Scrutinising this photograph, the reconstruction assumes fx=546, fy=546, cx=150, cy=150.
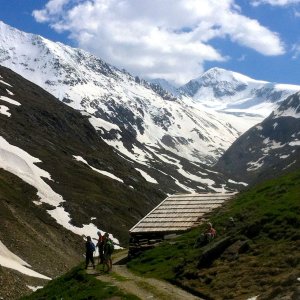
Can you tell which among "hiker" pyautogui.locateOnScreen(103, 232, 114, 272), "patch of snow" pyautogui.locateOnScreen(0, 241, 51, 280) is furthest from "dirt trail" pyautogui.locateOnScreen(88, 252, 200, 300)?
"patch of snow" pyautogui.locateOnScreen(0, 241, 51, 280)

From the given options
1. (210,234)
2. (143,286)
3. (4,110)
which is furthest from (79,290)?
(4,110)

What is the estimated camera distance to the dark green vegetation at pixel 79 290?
89.9 ft

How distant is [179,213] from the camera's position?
46.6 meters

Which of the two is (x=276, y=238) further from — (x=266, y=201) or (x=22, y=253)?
(x=22, y=253)

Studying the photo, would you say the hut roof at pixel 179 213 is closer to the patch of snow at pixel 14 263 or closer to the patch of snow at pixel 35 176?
the patch of snow at pixel 14 263

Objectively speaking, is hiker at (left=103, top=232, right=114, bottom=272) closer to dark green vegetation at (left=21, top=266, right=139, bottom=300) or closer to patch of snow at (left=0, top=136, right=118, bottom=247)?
dark green vegetation at (left=21, top=266, right=139, bottom=300)

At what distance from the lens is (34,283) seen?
5084 centimetres

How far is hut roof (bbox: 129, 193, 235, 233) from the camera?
1714 inches

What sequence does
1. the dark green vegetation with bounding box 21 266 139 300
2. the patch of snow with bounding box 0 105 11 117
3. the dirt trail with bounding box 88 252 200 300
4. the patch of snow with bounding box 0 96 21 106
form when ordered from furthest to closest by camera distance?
the patch of snow with bounding box 0 96 21 106, the patch of snow with bounding box 0 105 11 117, the dark green vegetation with bounding box 21 266 139 300, the dirt trail with bounding box 88 252 200 300

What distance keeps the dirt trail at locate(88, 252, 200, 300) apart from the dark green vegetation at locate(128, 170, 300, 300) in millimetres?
627

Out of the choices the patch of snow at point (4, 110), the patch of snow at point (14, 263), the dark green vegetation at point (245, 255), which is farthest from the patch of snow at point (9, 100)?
the dark green vegetation at point (245, 255)

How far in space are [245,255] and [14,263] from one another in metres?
34.2

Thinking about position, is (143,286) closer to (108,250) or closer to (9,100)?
(108,250)

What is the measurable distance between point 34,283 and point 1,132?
80.5 m
